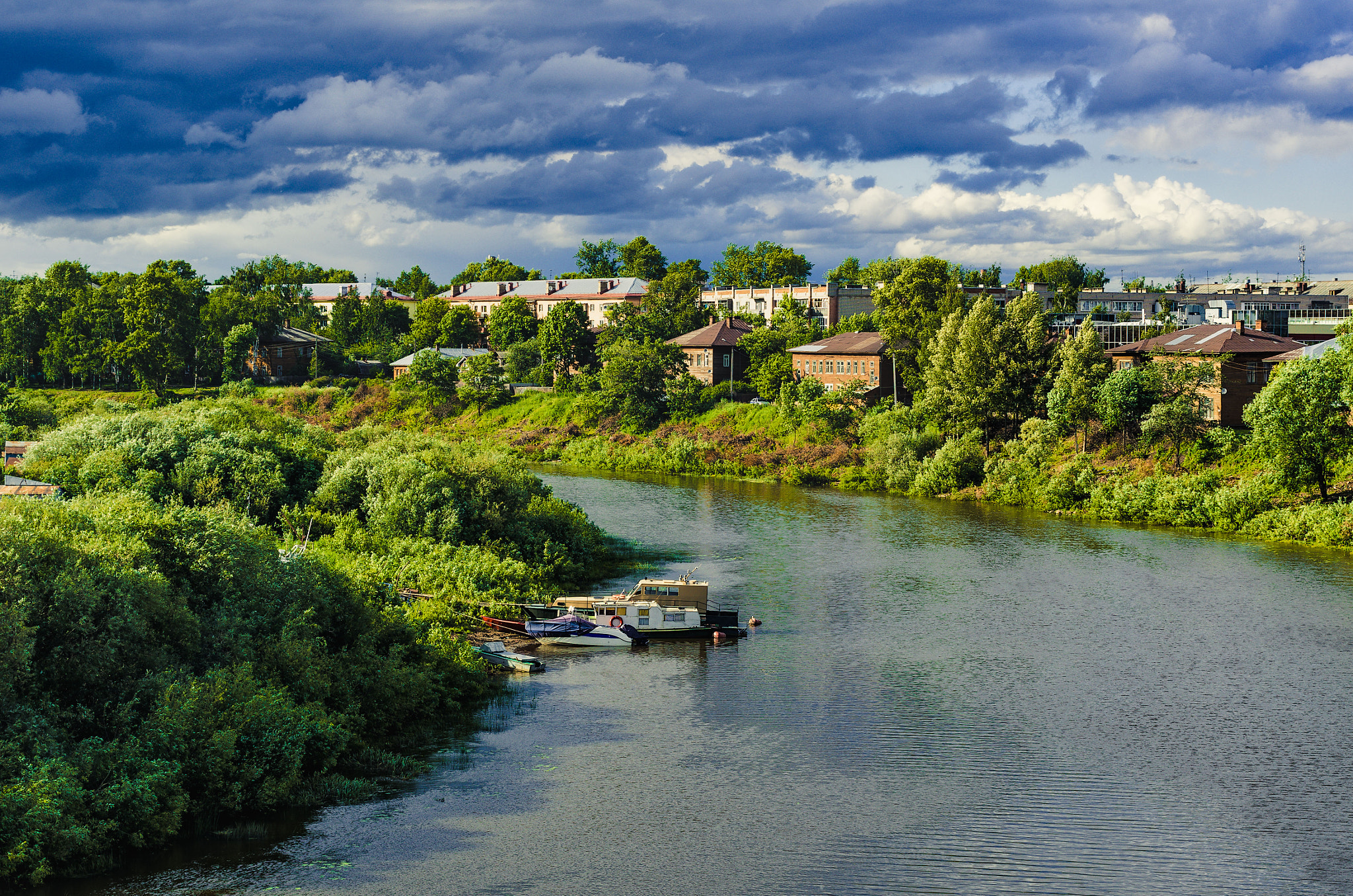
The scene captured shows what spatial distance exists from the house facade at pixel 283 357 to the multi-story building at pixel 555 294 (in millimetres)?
21451

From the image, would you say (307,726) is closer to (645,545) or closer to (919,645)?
(919,645)

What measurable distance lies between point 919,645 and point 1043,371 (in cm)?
4405

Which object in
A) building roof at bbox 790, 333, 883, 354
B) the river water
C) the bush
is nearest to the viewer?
the river water

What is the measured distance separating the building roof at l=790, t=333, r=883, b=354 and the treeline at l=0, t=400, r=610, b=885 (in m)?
53.9

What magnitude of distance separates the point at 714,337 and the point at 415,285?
88434 mm

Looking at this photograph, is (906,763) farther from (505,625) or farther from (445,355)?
(445,355)

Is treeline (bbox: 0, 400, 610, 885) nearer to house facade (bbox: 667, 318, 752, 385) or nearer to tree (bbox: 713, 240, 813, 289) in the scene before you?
house facade (bbox: 667, 318, 752, 385)

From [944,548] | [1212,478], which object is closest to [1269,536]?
[1212,478]

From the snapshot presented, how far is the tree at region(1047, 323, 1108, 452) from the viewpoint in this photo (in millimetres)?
67750

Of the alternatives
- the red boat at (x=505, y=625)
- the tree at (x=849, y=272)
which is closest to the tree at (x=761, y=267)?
the tree at (x=849, y=272)

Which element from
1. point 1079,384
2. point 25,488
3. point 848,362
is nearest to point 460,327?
point 848,362

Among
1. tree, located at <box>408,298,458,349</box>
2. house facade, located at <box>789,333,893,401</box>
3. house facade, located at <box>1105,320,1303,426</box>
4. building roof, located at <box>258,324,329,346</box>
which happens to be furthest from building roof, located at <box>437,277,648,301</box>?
house facade, located at <box>1105,320,1303,426</box>

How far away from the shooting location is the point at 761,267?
474 ft

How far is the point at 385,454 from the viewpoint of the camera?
47.3 metres
